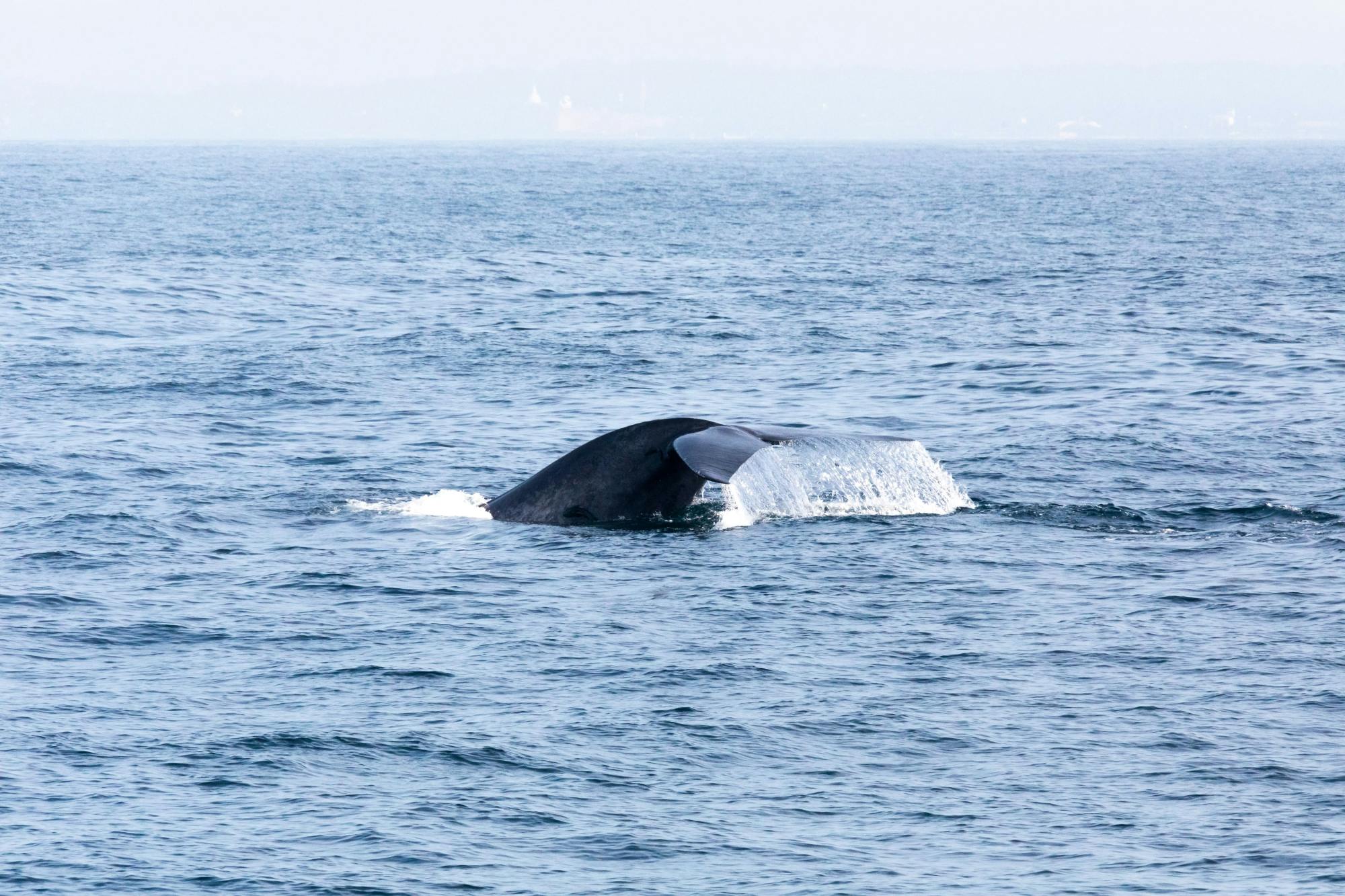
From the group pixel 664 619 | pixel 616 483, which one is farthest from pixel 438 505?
pixel 664 619

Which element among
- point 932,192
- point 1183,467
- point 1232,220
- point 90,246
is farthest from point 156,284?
point 932,192

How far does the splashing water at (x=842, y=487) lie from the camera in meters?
17.9

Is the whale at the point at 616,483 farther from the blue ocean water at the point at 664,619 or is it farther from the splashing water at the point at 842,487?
the splashing water at the point at 842,487

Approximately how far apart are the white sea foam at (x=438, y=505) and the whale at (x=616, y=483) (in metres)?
0.39

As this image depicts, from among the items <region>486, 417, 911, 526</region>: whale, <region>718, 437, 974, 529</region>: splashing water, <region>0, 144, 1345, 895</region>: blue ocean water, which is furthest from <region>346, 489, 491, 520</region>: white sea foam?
<region>718, 437, 974, 529</region>: splashing water

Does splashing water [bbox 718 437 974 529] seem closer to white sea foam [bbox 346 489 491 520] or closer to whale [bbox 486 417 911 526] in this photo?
whale [bbox 486 417 911 526]

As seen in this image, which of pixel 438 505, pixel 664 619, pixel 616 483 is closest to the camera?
pixel 664 619

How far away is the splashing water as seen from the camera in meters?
17.9

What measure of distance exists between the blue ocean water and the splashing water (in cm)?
42

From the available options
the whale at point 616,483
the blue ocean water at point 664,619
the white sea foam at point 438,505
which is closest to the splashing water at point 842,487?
the blue ocean water at point 664,619

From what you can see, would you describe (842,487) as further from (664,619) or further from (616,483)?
(664,619)

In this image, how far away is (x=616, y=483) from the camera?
16969 mm

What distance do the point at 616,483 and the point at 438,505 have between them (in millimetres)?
2446

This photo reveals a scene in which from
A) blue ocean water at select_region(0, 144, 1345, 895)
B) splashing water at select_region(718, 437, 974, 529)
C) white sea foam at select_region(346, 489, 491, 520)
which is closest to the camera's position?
blue ocean water at select_region(0, 144, 1345, 895)
